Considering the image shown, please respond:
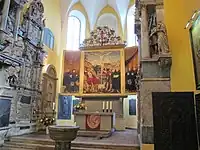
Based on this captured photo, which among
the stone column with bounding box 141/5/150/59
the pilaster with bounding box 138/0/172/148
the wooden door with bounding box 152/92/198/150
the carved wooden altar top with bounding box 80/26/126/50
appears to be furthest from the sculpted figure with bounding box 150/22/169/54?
the carved wooden altar top with bounding box 80/26/126/50

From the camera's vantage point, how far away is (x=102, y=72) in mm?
12078

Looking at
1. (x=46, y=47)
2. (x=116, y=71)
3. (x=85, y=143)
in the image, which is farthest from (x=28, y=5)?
(x=85, y=143)

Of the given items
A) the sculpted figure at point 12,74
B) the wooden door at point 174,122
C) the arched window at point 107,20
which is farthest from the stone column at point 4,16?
the arched window at point 107,20

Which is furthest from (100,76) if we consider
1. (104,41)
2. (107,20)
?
(107,20)

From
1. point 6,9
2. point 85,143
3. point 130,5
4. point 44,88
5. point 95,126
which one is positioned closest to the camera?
point 85,143

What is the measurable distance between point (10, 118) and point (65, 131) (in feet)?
14.4

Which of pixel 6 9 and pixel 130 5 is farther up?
pixel 130 5

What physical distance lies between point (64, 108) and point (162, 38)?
8.78 meters

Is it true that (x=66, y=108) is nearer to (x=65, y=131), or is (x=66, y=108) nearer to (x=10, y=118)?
(x=10, y=118)

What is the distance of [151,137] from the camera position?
4.92 meters

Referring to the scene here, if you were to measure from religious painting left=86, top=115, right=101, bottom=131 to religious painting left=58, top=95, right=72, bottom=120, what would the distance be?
12.4 feet

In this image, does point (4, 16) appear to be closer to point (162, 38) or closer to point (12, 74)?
point (12, 74)

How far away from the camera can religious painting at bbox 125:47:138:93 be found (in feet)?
36.9

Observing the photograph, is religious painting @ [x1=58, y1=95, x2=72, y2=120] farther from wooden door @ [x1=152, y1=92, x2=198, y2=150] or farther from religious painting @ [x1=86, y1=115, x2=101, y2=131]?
wooden door @ [x1=152, y1=92, x2=198, y2=150]
